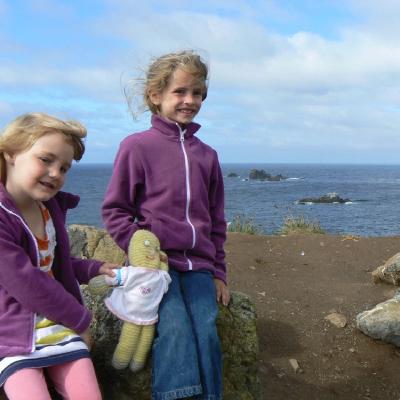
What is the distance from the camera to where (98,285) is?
3324mm

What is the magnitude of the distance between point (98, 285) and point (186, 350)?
28.3 inches

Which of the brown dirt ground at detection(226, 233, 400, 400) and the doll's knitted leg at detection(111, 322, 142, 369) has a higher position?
the doll's knitted leg at detection(111, 322, 142, 369)

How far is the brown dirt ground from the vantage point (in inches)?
200

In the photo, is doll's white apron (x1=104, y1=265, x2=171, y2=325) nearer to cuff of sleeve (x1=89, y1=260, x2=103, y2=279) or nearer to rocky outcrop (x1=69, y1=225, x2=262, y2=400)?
cuff of sleeve (x1=89, y1=260, x2=103, y2=279)

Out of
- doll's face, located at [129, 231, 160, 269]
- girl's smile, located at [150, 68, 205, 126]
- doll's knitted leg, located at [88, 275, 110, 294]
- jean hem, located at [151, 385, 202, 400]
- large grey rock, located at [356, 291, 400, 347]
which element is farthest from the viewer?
large grey rock, located at [356, 291, 400, 347]

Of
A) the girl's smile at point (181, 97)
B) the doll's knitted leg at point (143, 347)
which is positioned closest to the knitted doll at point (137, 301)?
the doll's knitted leg at point (143, 347)

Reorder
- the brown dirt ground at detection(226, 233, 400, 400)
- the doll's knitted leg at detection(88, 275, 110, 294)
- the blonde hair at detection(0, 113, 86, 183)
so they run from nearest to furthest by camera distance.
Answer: the blonde hair at detection(0, 113, 86, 183) → the doll's knitted leg at detection(88, 275, 110, 294) → the brown dirt ground at detection(226, 233, 400, 400)

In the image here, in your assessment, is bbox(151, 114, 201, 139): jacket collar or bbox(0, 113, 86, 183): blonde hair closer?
bbox(0, 113, 86, 183): blonde hair

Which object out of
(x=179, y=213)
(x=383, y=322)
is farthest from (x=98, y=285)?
(x=383, y=322)

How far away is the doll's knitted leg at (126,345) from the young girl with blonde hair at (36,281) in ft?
0.85

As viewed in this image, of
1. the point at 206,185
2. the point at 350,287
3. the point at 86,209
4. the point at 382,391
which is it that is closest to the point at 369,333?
the point at 382,391

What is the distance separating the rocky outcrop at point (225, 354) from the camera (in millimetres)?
3121

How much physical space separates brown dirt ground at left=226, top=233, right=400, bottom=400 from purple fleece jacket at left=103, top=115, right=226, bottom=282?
2.09 meters

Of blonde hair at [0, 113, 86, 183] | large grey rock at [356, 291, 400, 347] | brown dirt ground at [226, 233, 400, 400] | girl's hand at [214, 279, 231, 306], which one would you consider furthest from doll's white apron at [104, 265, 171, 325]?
large grey rock at [356, 291, 400, 347]
